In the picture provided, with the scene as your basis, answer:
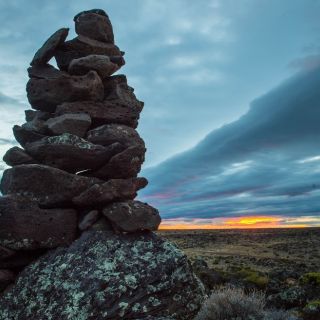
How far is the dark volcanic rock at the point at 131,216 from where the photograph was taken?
42.6ft

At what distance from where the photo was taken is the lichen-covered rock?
37.2ft

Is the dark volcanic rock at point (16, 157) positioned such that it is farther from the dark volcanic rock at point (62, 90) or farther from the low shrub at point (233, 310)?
the low shrub at point (233, 310)

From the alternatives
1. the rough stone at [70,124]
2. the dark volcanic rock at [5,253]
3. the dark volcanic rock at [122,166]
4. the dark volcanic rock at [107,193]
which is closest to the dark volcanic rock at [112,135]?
the rough stone at [70,124]

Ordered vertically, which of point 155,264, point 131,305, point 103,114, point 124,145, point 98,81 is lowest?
point 131,305

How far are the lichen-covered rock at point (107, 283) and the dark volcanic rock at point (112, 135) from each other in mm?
3450

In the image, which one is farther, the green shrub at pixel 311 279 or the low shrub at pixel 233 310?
the green shrub at pixel 311 279

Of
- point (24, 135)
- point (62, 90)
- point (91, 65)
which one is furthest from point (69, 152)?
point (91, 65)

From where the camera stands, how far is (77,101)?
15352 millimetres

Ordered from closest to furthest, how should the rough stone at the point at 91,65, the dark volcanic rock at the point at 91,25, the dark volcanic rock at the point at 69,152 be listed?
the dark volcanic rock at the point at 69,152 → the rough stone at the point at 91,65 → the dark volcanic rock at the point at 91,25

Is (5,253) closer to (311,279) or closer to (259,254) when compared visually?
(311,279)

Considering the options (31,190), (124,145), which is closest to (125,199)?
(124,145)

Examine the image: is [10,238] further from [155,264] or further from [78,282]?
[155,264]

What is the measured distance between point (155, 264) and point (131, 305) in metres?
1.39

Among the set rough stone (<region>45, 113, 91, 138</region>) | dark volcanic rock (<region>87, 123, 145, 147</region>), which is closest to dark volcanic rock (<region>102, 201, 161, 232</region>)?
dark volcanic rock (<region>87, 123, 145, 147</region>)
